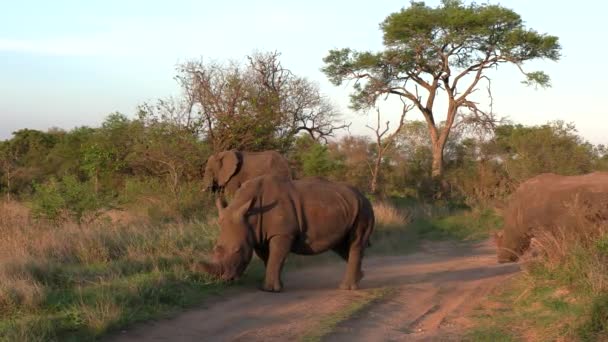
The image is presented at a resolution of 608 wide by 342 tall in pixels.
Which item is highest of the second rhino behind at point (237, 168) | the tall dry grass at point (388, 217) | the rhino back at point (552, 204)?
the second rhino behind at point (237, 168)

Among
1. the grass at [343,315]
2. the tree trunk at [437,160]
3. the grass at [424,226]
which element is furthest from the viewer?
the tree trunk at [437,160]

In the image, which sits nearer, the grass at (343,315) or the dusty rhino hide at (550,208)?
the grass at (343,315)

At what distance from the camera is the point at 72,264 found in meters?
10.6

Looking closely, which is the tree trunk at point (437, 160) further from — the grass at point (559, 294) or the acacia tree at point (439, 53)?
the grass at point (559, 294)

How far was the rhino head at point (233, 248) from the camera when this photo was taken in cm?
961

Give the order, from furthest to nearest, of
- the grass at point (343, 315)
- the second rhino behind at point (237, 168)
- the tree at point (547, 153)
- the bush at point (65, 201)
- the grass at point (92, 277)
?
the tree at point (547, 153) < the second rhino behind at point (237, 168) < the bush at point (65, 201) < the grass at point (343, 315) < the grass at point (92, 277)

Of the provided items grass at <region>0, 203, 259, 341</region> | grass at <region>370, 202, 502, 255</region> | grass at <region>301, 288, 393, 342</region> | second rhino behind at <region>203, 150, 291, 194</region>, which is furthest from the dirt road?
second rhino behind at <region>203, 150, 291, 194</region>

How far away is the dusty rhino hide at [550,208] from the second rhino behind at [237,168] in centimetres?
705

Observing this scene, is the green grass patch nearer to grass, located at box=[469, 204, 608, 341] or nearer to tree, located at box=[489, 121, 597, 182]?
grass, located at box=[469, 204, 608, 341]

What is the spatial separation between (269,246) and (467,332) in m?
3.14

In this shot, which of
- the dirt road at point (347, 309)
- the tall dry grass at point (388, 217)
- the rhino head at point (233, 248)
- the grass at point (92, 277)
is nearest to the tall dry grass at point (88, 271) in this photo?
the grass at point (92, 277)

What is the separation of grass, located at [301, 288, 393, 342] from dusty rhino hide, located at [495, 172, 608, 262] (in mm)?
2925

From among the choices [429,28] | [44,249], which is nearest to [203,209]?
[44,249]

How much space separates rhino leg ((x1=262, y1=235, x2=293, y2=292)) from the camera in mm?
9719
